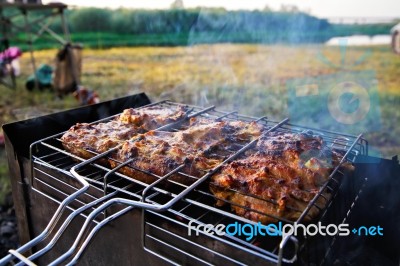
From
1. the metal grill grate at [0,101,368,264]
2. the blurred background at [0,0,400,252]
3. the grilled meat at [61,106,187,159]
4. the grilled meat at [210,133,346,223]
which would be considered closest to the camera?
the metal grill grate at [0,101,368,264]

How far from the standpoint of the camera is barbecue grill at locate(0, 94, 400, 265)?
1844mm

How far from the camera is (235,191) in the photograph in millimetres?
2102

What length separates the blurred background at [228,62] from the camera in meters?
6.88

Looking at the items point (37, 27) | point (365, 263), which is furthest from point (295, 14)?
point (37, 27)

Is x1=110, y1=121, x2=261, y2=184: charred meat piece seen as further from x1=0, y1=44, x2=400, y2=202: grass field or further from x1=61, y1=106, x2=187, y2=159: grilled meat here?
x1=0, y1=44, x2=400, y2=202: grass field

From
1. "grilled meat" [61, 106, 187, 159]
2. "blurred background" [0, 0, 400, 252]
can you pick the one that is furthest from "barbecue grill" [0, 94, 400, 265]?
"blurred background" [0, 0, 400, 252]

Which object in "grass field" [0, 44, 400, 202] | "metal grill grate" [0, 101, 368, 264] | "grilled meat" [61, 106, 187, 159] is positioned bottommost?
"grass field" [0, 44, 400, 202]

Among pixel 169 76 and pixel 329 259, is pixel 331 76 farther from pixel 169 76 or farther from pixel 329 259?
→ pixel 329 259

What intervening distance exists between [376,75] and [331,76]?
1.23m

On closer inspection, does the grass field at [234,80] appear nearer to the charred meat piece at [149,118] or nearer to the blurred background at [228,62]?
the blurred background at [228,62]

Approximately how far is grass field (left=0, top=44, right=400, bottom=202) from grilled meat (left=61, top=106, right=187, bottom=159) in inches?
122

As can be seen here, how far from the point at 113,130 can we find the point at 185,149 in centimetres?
79

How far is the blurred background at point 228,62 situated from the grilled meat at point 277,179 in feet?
11.6

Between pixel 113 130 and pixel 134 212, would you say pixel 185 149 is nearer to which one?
pixel 134 212
